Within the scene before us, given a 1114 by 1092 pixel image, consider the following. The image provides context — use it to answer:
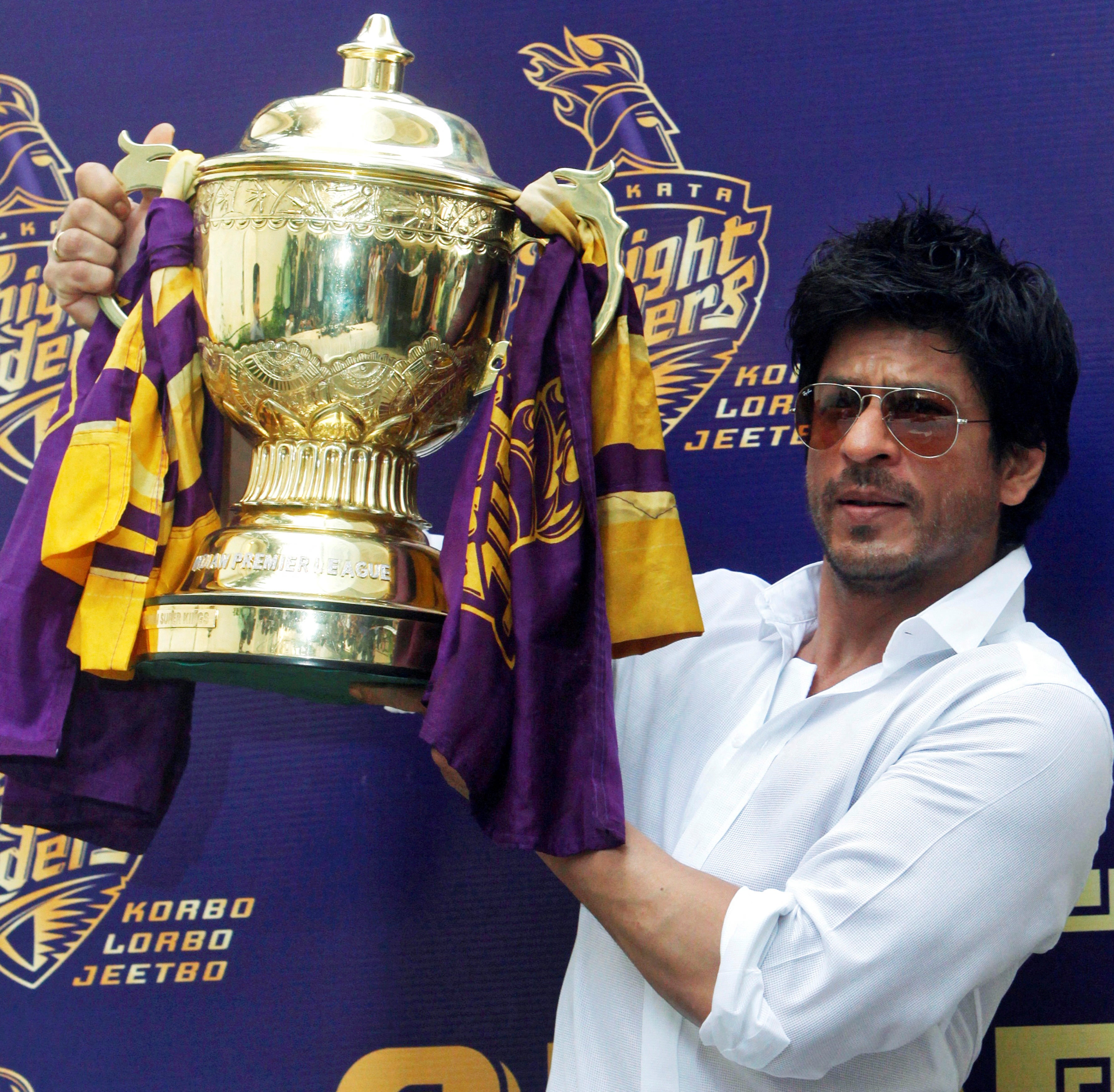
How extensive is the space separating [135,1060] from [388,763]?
1.66 ft

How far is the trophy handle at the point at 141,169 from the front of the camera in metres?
1.34

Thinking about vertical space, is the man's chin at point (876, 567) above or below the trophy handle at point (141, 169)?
below

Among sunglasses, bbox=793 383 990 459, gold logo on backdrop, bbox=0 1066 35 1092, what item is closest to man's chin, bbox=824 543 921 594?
sunglasses, bbox=793 383 990 459

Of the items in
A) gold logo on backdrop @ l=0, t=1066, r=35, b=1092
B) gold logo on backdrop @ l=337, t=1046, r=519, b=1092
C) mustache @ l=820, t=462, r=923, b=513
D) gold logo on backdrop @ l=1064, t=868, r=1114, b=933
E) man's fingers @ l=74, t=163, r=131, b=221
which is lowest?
gold logo on backdrop @ l=0, t=1066, r=35, b=1092

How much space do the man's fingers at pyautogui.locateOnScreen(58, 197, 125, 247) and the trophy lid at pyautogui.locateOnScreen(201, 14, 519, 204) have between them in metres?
0.14

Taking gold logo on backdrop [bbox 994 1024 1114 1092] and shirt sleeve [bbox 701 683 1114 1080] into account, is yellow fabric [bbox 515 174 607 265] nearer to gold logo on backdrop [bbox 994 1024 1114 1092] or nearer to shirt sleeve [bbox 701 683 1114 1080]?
shirt sleeve [bbox 701 683 1114 1080]

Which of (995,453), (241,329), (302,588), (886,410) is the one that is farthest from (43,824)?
(995,453)

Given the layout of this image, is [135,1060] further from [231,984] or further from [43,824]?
[43,824]

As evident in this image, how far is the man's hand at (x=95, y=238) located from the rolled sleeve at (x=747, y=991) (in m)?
0.84

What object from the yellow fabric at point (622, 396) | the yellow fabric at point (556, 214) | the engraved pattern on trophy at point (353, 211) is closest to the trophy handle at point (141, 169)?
the engraved pattern on trophy at point (353, 211)

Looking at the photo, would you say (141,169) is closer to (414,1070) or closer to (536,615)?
(536,615)

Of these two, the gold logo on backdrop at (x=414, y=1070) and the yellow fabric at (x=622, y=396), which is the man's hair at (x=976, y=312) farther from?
the gold logo on backdrop at (x=414, y=1070)

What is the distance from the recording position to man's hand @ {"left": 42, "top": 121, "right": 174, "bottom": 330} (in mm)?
1344

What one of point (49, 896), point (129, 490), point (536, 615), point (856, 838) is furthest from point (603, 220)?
point (49, 896)
